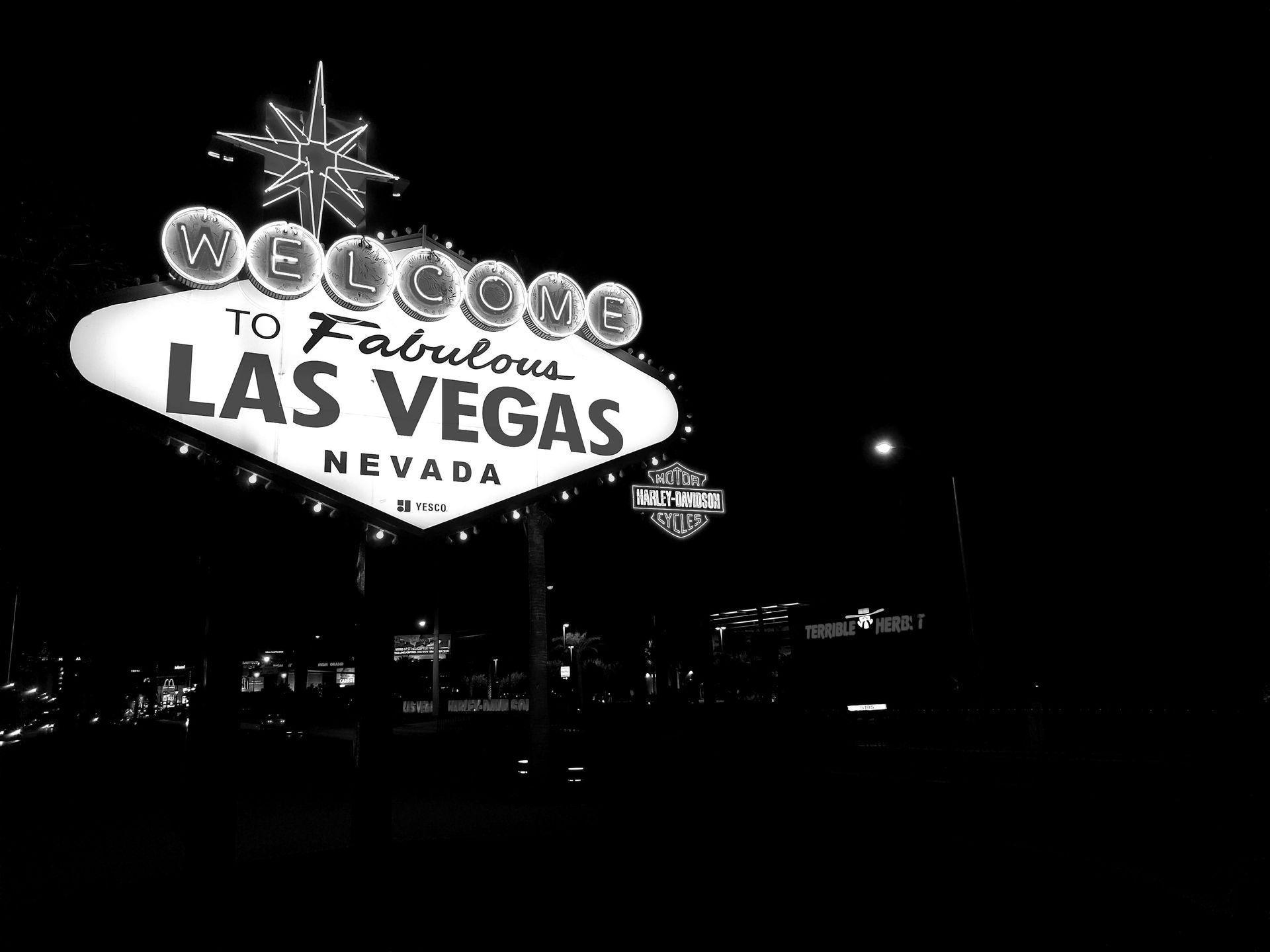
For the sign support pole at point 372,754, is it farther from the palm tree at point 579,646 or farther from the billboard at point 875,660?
the palm tree at point 579,646

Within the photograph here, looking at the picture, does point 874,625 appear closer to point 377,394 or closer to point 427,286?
point 427,286

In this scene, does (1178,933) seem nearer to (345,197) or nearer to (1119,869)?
(1119,869)

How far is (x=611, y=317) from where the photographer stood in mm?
8516

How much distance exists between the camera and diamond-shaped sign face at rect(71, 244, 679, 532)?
256 inches

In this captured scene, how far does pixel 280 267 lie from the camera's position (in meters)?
6.96

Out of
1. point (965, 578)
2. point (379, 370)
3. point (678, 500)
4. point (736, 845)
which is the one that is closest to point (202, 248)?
point (379, 370)

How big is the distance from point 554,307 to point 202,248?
2820 millimetres

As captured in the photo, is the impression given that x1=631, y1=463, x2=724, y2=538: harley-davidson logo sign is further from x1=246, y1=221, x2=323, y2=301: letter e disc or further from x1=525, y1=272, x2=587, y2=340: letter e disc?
x1=246, y1=221, x2=323, y2=301: letter e disc

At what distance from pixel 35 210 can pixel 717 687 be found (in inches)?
2200

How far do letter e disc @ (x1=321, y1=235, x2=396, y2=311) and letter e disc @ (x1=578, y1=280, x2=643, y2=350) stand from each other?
1848mm

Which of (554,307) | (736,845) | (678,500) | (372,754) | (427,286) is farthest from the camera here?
(678,500)

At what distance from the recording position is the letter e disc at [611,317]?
840 centimetres

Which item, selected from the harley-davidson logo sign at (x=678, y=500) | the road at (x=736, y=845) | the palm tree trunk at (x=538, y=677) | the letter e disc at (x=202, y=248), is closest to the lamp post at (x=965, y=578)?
the road at (x=736, y=845)

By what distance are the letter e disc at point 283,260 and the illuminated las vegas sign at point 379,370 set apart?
0.04ft
